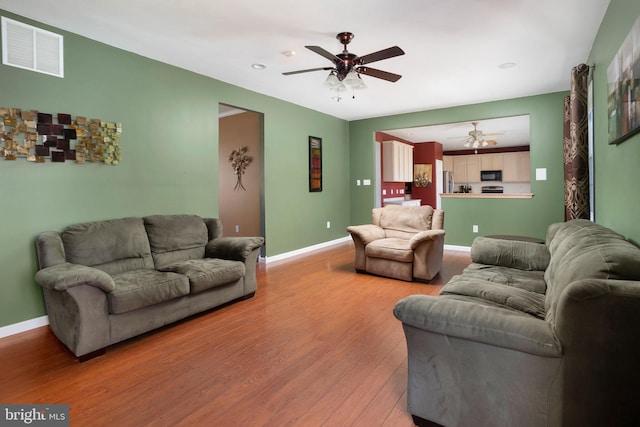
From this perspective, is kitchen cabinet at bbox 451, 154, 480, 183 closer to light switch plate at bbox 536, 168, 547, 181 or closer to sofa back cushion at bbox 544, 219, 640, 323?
light switch plate at bbox 536, 168, 547, 181

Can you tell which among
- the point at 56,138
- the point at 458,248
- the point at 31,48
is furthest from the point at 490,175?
the point at 31,48

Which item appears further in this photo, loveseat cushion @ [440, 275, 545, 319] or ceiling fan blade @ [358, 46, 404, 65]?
ceiling fan blade @ [358, 46, 404, 65]

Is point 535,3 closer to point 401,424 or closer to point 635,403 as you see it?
point 635,403

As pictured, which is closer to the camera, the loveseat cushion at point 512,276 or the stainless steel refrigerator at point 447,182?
the loveseat cushion at point 512,276

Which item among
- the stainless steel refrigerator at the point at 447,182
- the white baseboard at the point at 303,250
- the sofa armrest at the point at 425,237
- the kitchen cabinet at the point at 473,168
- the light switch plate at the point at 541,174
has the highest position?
the kitchen cabinet at the point at 473,168

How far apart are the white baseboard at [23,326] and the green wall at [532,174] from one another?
5530 millimetres

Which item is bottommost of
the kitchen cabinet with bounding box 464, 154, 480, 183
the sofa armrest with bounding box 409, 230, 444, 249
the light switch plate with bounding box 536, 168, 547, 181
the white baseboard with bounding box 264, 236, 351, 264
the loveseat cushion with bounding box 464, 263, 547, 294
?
the white baseboard with bounding box 264, 236, 351, 264

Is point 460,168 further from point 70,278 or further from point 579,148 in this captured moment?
point 70,278

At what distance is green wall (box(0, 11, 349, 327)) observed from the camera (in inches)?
110

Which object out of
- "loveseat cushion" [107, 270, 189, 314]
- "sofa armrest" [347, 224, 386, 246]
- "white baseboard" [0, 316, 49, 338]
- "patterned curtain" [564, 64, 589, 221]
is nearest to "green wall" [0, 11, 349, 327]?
"white baseboard" [0, 316, 49, 338]

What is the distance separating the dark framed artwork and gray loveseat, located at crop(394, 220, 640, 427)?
4674 mm

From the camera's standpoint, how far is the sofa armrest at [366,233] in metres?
4.42

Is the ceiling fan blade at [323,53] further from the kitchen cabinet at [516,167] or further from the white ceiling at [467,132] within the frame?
the kitchen cabinet at [516,167]

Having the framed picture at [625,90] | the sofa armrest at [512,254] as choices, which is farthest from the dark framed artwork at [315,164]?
the framed picture at [625,90]
